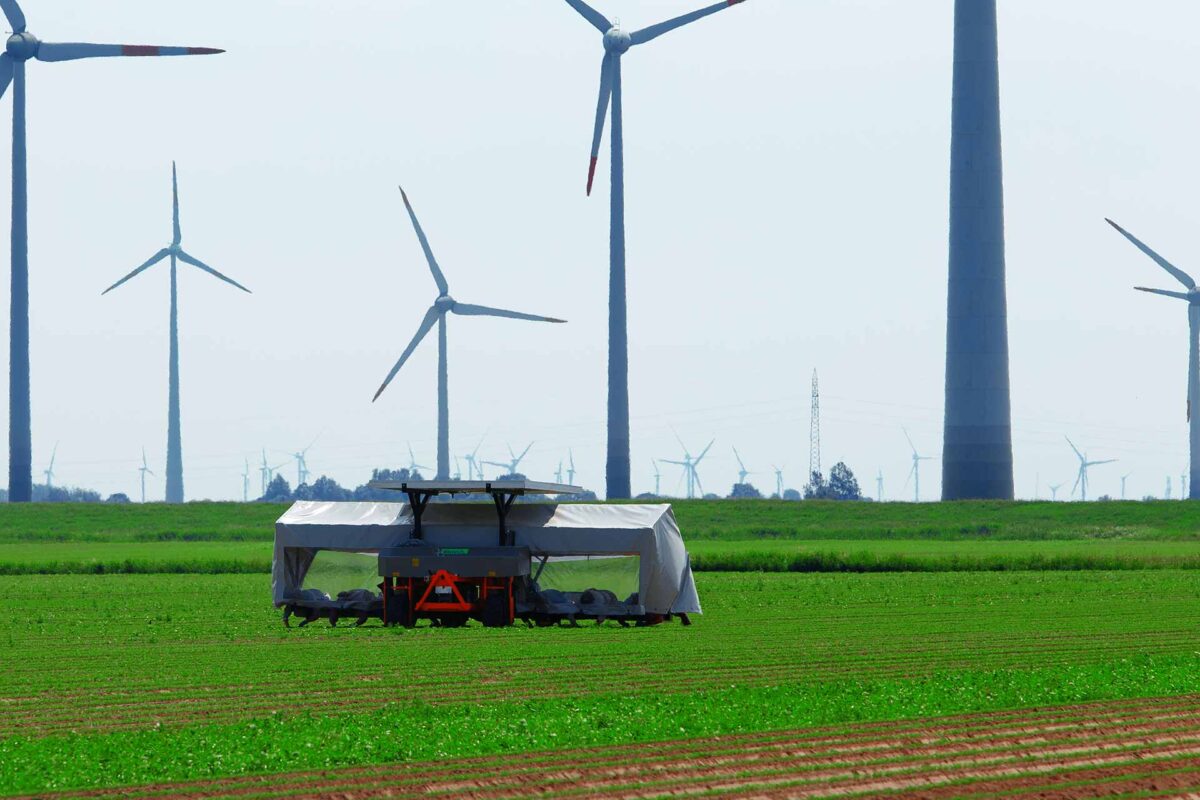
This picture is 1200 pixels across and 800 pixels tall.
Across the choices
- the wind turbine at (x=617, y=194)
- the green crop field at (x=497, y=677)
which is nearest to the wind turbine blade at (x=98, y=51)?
the wind turbine at (x=617, y=194)

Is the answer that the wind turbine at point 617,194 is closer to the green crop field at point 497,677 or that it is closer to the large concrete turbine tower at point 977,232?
the large concrete turbine tower at point 977,232

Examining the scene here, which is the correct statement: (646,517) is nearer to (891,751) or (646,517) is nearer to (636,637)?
(636,637)

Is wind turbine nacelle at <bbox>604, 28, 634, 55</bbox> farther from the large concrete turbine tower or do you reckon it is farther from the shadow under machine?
the shadow under machine

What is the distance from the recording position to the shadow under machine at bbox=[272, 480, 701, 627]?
141 ft

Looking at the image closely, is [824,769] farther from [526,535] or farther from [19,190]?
[19,190]

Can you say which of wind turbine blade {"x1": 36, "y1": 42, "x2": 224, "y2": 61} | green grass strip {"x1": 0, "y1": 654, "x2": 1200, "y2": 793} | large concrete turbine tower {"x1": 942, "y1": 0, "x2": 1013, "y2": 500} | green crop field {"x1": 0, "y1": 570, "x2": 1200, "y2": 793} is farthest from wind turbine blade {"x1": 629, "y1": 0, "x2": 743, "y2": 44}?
green grass strip {"x1": 0, "y1": 654, "x2": 1200, "y2": 793}

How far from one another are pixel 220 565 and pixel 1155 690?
175 feet

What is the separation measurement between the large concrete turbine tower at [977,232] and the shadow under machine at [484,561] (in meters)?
69.7

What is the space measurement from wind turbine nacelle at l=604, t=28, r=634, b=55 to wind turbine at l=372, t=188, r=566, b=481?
17554 millimetres

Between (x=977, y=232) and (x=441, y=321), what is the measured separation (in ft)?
116

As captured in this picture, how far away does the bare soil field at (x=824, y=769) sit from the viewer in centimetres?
2009

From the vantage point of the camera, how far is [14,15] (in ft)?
368

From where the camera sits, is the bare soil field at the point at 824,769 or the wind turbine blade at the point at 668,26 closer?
the bare soil field at the point at 824,769

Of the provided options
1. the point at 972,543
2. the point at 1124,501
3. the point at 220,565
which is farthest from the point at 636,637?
the point at 1124,501
